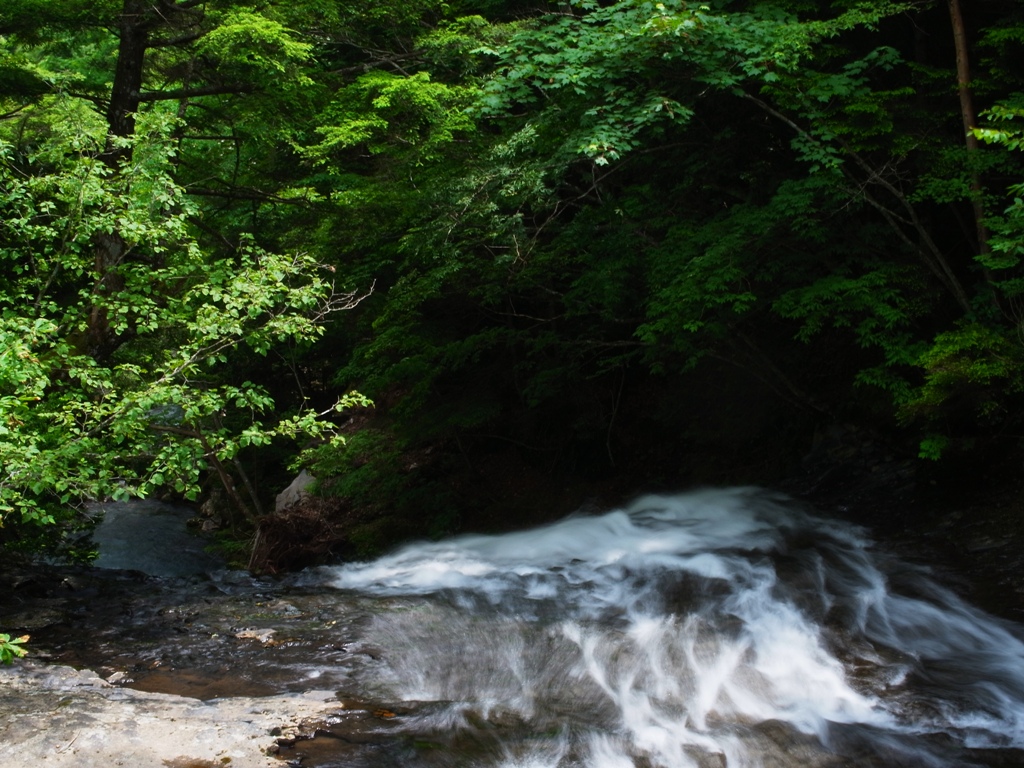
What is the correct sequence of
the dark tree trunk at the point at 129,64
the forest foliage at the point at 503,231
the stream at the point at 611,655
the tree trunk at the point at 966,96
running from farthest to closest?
1. the dark tree trunk at the point at 129,64
2. the tree trunk at the point at 966,96
3. the forest foliage at the point at 503,231
4. the stream at the point at 611,655

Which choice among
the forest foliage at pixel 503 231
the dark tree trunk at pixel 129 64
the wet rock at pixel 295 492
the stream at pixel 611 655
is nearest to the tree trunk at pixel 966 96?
the forest foliage at pixel 503 231

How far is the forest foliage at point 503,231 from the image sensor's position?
21.0ft

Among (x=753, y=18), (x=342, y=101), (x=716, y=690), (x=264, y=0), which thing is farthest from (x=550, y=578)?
(x=264, y=0)

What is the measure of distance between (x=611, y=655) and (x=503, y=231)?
478 centimetres

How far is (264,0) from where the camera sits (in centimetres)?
970

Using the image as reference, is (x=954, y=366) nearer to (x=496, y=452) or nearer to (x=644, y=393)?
(x=644, y=393)

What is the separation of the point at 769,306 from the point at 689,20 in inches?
136

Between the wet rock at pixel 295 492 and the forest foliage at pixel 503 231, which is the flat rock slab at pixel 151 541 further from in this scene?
the forest foliage at pixel 503 231

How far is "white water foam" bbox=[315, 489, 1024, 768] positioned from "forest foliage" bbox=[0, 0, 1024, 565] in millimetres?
1667

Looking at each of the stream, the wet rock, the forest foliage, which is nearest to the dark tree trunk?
the forest foliage

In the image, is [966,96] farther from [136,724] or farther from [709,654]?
[136,724]

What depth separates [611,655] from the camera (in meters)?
5.71

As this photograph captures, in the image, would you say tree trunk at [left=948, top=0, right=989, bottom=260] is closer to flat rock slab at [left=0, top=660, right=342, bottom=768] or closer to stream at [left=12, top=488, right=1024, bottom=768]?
stream at [left=12, top=488, right=1024, bottom=768]

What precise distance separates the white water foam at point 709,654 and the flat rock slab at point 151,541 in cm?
540
